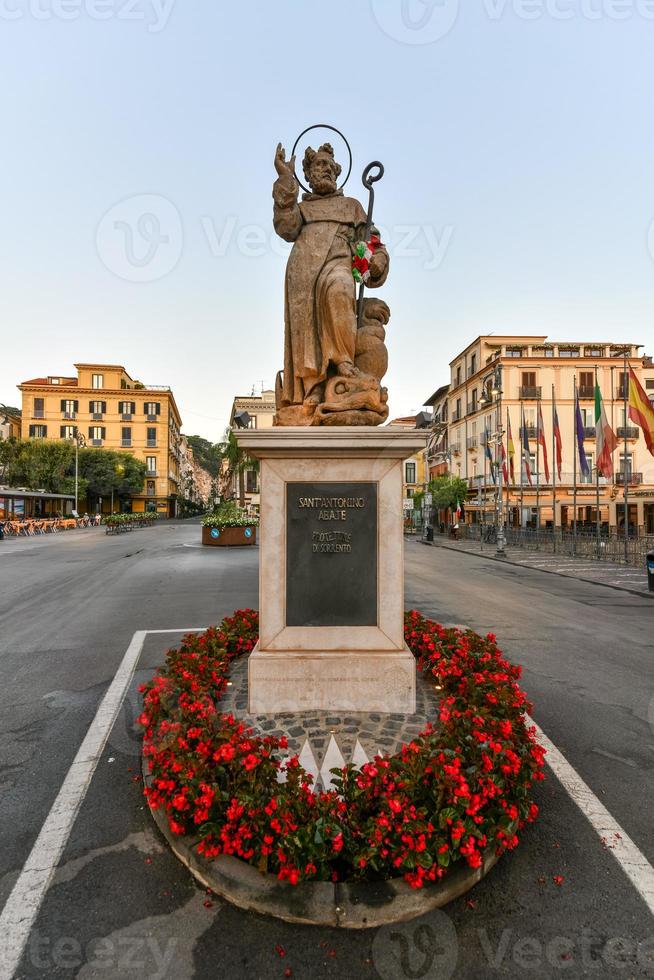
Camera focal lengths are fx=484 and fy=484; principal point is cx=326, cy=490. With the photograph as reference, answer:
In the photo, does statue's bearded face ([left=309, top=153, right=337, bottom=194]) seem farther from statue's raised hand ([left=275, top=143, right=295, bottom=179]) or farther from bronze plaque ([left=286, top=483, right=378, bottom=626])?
bronze plaque ([left=286, top=483, right=378, bottom=626])

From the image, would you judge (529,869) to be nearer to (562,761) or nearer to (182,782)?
(562,761)

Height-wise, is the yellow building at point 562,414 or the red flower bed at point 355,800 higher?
the yellow building at point 562,414

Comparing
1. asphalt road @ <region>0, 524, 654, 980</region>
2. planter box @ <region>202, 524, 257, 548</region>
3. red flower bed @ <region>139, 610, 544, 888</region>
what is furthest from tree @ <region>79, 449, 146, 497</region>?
red flower bed @ <region>139, 610, 544, 888</region>

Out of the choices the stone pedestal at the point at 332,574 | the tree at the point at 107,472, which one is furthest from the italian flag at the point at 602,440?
the tree at the point at 107,472

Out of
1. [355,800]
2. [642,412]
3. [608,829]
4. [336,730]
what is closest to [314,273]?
[336,730]

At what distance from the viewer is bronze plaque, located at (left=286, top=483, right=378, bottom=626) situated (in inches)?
172

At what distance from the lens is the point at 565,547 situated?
26078 millimetres

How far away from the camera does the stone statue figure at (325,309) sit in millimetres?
4648

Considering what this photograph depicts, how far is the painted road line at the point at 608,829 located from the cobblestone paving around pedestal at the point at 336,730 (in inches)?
41.2

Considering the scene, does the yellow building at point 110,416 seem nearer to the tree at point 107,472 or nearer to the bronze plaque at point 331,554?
the tree at point 107,472

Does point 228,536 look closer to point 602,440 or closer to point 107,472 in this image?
point 602,440

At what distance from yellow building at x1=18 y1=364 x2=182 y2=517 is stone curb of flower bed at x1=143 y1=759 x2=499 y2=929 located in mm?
74204

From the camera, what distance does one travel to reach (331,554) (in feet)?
14.4

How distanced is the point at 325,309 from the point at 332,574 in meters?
2.55
